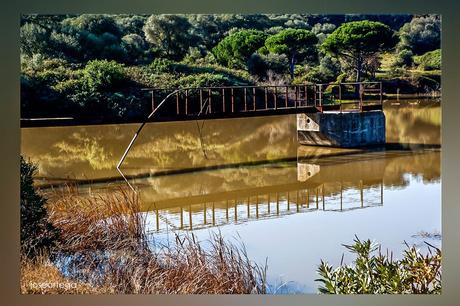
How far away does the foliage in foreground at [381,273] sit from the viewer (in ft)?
23.2

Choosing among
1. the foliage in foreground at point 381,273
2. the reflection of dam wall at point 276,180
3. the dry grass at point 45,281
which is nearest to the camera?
the foliage in foreground at point 381,273

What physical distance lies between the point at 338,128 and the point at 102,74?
1990 mm

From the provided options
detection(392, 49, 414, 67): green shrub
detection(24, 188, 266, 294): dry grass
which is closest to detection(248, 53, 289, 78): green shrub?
detection(392, 49, 414, 67): green shrub

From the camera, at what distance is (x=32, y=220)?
7.21 m

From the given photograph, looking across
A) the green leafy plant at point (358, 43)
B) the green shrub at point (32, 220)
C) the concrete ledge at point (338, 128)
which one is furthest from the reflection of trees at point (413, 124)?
Answer: the green shrub at point (32, 220)

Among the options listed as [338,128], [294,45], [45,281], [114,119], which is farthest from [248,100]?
[45,281]

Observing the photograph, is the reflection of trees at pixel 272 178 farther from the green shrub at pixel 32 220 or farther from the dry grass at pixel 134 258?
the green shrub at pixel 32 220

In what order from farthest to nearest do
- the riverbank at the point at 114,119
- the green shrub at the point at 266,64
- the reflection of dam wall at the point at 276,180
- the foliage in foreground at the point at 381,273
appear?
1. the green shrub at the point at 266,64
2. the reflection of dam wall at the point at 276,180
3. the riverbank at the point at 114,119
4. the foliage in foreground at the point at 381,273

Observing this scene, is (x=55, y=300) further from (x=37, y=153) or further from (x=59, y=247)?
(x=37, y=153)

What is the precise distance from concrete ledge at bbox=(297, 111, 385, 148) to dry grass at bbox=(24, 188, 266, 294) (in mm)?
1147

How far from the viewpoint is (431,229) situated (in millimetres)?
7055

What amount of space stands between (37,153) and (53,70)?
2.26 feet

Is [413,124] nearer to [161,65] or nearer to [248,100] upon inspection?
[248,100]

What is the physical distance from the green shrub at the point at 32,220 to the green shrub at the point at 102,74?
0.83 m
